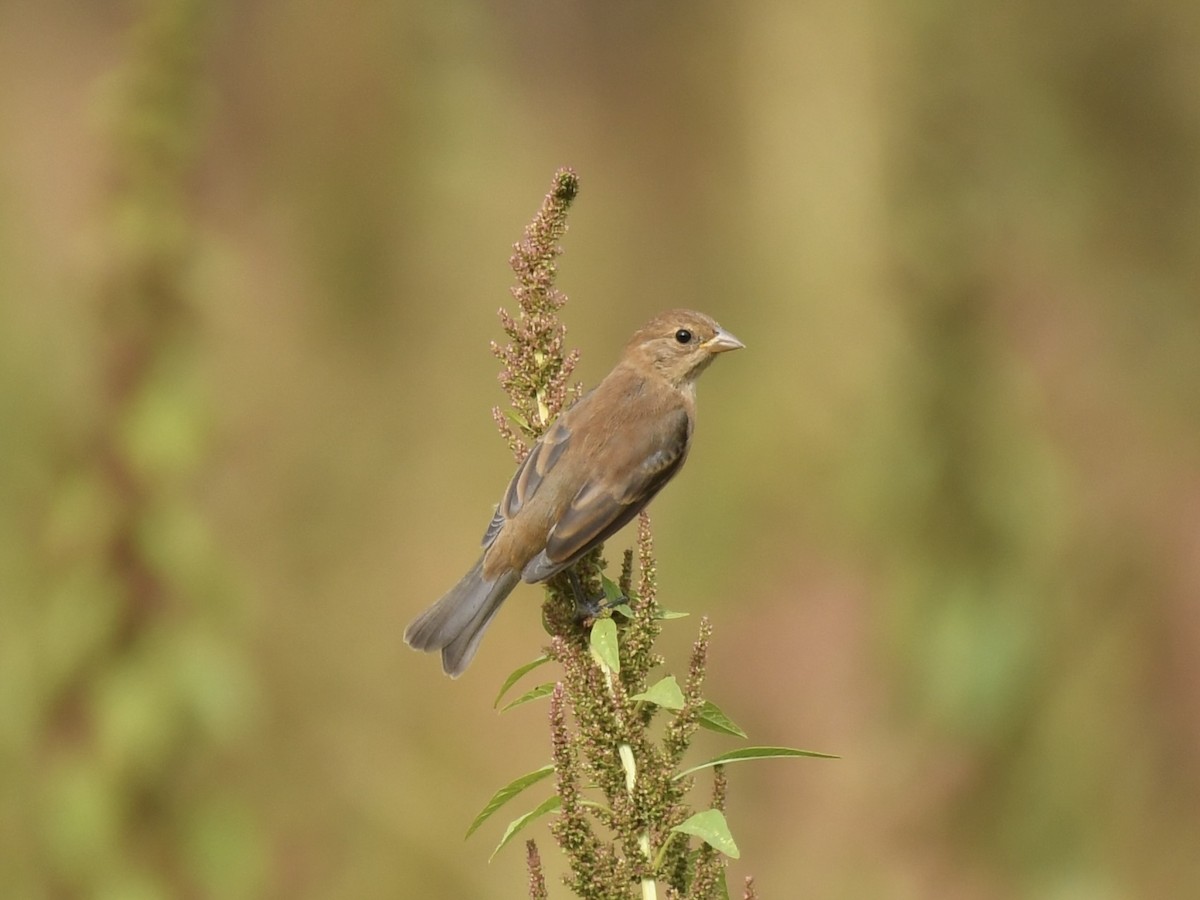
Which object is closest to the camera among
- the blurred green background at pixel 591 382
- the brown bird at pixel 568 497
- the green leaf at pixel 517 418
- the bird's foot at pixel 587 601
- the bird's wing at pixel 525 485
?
the bird's foot at pixel 587 601

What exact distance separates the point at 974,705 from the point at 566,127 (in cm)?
630

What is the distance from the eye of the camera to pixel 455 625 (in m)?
4.05

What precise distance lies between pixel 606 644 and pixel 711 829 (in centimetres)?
38

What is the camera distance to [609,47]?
Answer: 1198 centimetres

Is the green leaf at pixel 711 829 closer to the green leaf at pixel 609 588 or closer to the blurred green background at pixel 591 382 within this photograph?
the green leaf at pixel 609 588

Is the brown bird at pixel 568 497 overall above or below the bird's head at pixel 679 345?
below

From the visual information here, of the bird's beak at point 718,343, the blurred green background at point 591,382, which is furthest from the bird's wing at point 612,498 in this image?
the blurred green background at point 591,382

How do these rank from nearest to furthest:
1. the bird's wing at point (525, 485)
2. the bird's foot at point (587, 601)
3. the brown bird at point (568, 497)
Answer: the bird's foot at point (587, 601)
the brown bird at point (568, 497)
the bird's wing at point (525, 485)

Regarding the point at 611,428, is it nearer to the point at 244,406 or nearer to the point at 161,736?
the point at 161,736

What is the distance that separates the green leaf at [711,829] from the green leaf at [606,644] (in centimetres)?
29

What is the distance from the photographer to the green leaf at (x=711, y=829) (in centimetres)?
224

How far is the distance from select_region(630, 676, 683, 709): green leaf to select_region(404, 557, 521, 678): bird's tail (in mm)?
1631

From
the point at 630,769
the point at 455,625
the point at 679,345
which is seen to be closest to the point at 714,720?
the point at 630,769

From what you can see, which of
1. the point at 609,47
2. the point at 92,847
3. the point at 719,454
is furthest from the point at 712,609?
the point at 609,47
